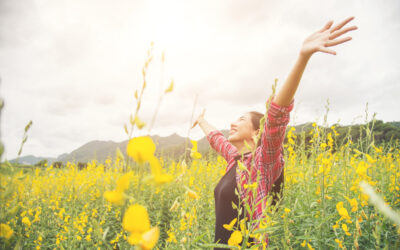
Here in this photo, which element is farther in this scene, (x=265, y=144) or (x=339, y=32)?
(x=265, y=144)

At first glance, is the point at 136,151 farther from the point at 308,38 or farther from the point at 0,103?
the point at 308,38

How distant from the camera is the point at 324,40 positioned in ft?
3.94

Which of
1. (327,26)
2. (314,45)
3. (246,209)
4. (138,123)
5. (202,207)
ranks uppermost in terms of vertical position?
(327,26)

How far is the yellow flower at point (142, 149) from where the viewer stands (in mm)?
437

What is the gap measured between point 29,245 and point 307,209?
13.1ft

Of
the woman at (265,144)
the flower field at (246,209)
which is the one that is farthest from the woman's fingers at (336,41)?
the flower field at (246,209)

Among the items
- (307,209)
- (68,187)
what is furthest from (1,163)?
(68,187)

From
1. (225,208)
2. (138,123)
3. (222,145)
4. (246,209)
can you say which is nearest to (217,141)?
(222,145)

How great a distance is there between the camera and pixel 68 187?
4.82m

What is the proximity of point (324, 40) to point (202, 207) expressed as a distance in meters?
2.65

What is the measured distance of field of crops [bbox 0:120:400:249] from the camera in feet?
1.47

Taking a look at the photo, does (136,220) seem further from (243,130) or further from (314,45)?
(243,130)

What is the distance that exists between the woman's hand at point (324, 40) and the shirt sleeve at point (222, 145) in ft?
5.12

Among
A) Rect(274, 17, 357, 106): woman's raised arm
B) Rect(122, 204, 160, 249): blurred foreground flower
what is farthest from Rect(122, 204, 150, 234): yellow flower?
Rect(274, 17, 357, 106): woman's raised arm
